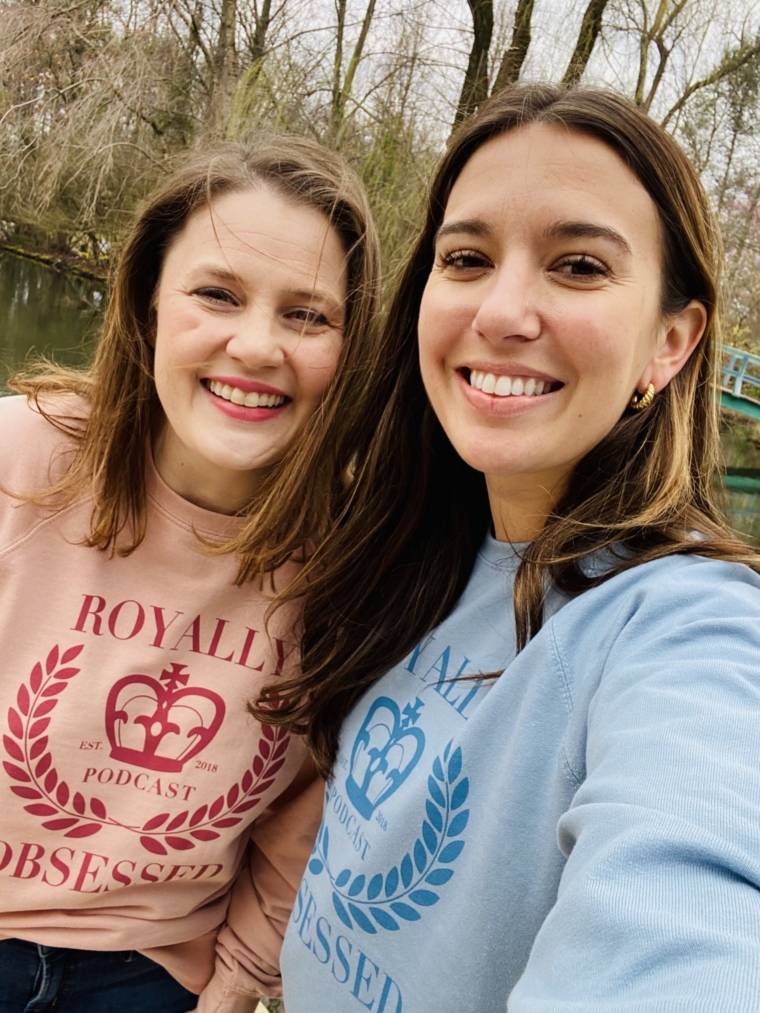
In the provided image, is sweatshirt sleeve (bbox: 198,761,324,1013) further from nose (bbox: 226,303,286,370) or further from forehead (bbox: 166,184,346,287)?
forehead (bbox: 166,184,346,287)

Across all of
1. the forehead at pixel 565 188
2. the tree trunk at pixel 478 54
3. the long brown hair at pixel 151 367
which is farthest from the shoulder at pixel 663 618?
the tree trunk at pixel 478 54

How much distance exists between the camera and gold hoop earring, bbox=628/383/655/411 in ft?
3.47

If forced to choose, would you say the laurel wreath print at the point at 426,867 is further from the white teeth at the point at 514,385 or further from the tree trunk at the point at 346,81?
the tree trunk at the point at 346,81

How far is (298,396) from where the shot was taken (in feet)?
4.45

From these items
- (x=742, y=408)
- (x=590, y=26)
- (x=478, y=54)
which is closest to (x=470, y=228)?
(x=478, y=54)

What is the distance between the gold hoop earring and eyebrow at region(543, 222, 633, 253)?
0.20 meters

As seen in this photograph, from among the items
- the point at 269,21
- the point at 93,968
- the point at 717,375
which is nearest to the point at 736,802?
the point at 717,375

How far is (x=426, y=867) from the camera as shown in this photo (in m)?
0.90

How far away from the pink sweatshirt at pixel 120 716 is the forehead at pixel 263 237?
0.44 meters

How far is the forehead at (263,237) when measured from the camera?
4.22 feet

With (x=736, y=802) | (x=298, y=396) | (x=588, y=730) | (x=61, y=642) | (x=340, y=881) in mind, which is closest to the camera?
(x=736, y=802)

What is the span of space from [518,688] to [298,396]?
729 mm

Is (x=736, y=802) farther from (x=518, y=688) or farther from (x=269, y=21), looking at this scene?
(x=269, y=21)

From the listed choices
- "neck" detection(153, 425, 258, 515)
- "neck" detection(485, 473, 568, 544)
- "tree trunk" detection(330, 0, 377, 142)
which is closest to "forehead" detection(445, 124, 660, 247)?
"neck" detection(485, 473, 568, 544)
